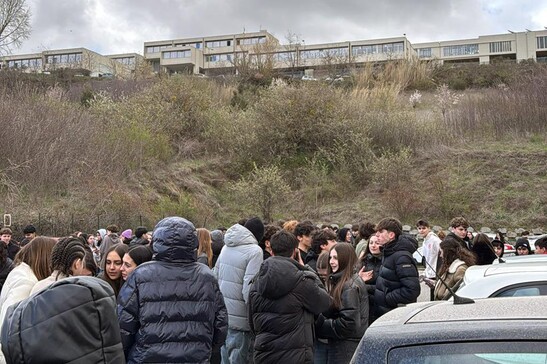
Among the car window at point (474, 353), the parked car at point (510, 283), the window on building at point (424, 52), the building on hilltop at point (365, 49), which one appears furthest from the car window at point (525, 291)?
the window on building at point (424, 52)

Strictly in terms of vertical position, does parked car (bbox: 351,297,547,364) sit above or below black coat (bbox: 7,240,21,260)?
above

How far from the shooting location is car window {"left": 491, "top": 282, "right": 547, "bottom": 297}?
494 cm

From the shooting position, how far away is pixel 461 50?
314 ft

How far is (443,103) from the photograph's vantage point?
1470 inches

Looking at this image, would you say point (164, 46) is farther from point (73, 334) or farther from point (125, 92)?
point (73, 334)

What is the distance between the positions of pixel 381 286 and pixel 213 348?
2424 mm

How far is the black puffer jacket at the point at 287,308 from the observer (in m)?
5.21

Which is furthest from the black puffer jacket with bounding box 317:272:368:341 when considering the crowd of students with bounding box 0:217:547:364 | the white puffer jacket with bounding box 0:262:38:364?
the white puffer jacket with bounding box 0:262:38:364

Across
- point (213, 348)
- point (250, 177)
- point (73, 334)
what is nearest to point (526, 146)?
point (250, 177)

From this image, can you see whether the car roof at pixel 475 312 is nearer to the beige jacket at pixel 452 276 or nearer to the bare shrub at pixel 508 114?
the beige jacket at pixel 452 276

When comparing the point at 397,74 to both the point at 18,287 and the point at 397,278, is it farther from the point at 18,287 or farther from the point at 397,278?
the point at 18,287

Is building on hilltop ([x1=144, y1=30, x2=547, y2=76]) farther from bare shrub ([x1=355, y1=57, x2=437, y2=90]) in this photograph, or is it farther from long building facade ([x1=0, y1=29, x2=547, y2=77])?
bare shrub ([x1=355, y1=57, x2=437, y2=90])

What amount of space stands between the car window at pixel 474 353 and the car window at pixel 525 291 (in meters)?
2.82

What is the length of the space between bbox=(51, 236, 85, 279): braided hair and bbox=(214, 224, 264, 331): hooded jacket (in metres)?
2.11
